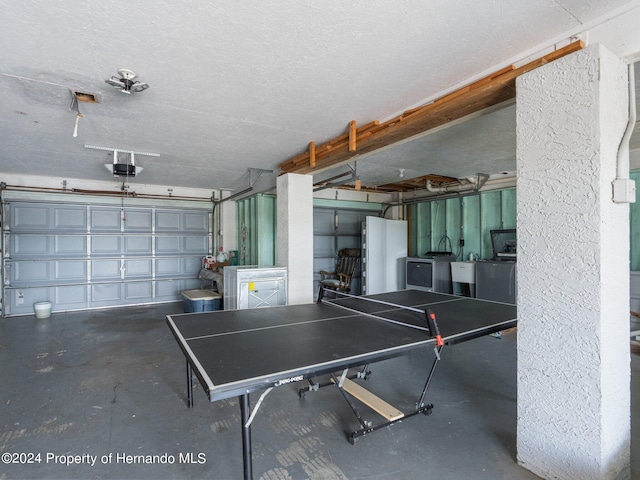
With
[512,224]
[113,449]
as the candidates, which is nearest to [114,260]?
[113,449]

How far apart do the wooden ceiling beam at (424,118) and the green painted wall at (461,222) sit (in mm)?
3882

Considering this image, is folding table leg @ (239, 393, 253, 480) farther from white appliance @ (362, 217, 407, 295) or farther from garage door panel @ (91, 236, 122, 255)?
garage door panel @ (91, 236, 122, 255)

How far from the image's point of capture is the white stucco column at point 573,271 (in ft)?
5.41

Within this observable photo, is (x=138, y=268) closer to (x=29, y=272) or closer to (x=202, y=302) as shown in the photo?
(x=29, y=272)

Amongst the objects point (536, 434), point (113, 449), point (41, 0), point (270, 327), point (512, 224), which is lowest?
point (113, 449)

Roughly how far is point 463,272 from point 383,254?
1789mm

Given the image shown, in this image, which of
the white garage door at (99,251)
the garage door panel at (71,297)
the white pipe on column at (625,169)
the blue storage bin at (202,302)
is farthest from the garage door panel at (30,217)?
the white pipe on column at (625,169)

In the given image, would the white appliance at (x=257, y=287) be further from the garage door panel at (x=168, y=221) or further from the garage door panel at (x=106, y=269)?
the garage door panel at (x=106, y=269)

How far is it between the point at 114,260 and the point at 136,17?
20.8 ft

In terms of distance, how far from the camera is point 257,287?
458 centimetres

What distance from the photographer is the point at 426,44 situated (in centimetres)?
204

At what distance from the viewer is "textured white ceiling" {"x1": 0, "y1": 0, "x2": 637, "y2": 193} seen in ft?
5.70

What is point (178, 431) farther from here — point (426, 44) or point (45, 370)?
point (426, 44)

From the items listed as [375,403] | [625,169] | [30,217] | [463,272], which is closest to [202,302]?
[30,217]
